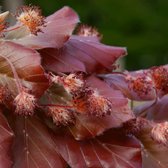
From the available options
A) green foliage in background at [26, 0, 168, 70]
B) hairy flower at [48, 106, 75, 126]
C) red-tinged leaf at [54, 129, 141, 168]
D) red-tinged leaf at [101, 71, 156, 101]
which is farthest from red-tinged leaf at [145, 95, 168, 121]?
green foliage in background at [26, 0, 168, 70]

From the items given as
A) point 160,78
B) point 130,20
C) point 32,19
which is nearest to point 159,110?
point 160,78

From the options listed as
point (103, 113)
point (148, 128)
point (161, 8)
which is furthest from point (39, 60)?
point (161, 8)

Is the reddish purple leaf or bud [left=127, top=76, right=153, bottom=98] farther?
bud [left=127, top=76, right=153, bottom=98]

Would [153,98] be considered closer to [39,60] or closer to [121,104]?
[121,104]

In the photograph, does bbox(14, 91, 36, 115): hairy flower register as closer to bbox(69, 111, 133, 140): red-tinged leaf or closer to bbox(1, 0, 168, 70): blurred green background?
bbox(69, 111, 133, 140): red-tinged leaf

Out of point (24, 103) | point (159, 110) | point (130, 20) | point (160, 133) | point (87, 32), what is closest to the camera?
point (24, 103)

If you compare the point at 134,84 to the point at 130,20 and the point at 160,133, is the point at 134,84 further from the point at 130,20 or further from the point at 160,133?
the point at 130,20
